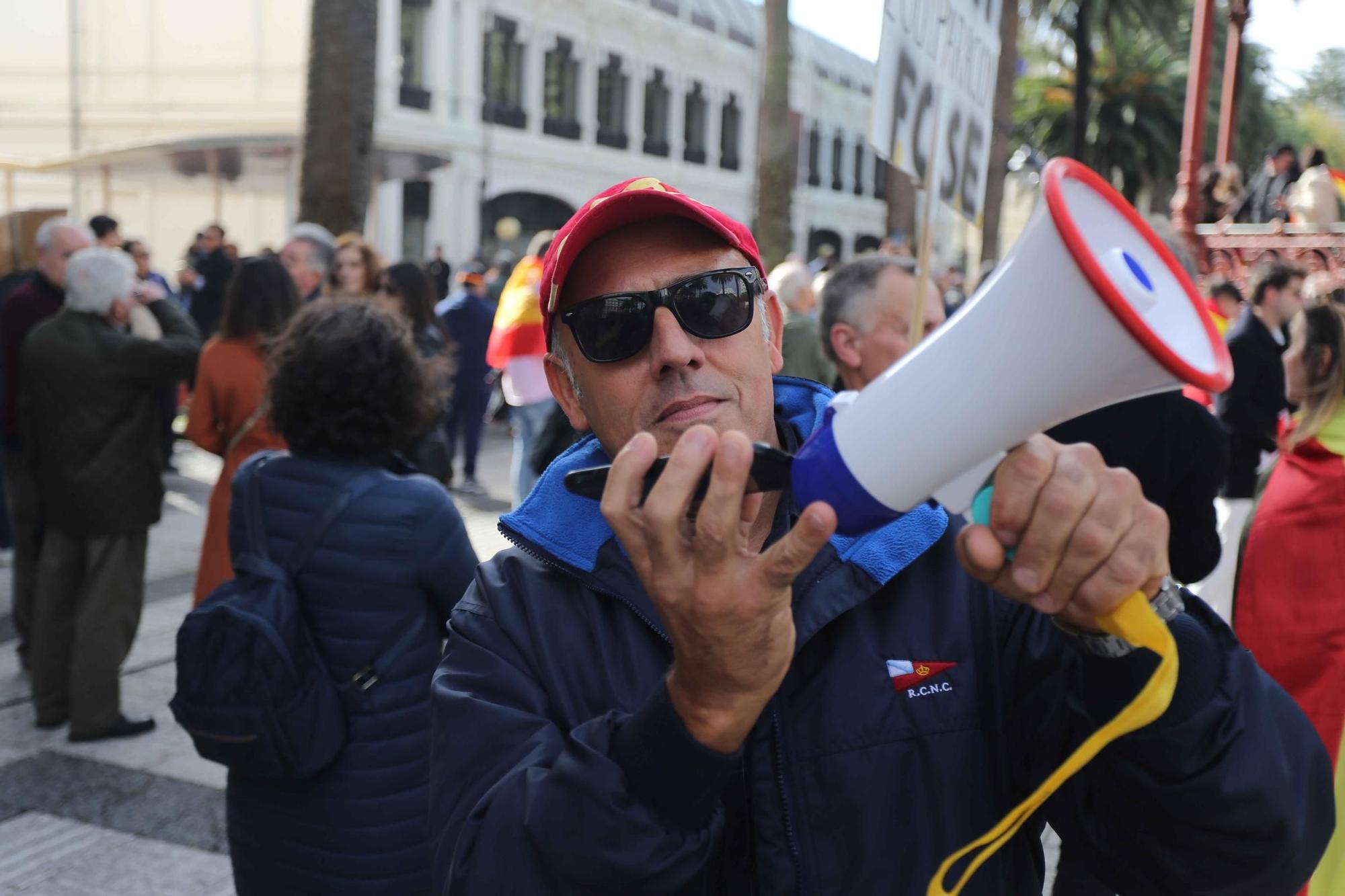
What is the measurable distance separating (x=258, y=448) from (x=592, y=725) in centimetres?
355

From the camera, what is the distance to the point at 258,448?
4.55m

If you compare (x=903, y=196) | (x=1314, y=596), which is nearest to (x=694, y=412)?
(x=1314, y=596)

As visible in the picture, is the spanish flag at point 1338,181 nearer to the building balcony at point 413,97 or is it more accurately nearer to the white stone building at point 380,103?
the white stone building at point 380,103

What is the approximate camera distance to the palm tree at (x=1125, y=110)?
114 feet

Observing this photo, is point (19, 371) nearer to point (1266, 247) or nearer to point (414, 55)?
point (1266, 247)

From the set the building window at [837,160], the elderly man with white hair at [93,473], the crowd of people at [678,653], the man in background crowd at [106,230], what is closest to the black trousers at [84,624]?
the elderly man with white hair at [93,473]

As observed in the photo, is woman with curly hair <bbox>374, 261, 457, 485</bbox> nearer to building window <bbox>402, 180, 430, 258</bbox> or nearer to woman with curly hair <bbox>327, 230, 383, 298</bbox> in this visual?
woman with curly hair <bbox>327, 230, 383, 298</bbox>

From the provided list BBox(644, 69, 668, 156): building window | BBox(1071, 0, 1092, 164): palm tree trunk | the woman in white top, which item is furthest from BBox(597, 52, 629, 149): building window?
the woman in white top

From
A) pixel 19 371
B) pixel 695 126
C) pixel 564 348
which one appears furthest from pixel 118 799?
pixel 695 126

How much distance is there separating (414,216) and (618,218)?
2714 cm

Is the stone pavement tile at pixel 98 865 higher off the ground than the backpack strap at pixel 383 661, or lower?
lower

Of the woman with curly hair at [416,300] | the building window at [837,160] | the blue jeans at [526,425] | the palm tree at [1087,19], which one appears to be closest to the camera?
the woman with curly hair at [416,300]

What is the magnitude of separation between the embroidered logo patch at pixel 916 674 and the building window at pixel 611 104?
33.3 m

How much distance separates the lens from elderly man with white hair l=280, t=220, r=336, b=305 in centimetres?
634
